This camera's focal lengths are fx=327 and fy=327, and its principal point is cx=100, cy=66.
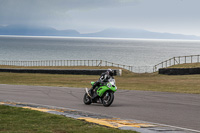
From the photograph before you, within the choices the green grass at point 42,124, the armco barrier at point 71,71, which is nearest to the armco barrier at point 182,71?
the armco barrier at point 71,71

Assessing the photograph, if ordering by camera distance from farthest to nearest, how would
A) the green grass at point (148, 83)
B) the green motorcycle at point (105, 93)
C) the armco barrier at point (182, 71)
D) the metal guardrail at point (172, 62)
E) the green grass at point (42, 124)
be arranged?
the metal guardrail at point (172, 62)
the armco barrier at point (182, 71)
the green grass at point (148, 83)
the green motorcycle at point (105, 93)
the green grass at point (42, 124)

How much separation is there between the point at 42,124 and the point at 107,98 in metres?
4.78

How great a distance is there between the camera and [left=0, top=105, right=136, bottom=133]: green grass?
779 cm

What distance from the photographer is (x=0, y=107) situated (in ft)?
40.3

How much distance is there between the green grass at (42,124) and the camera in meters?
7.79

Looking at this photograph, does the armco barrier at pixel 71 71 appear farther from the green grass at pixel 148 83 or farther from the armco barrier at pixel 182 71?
the armco barrier at pixel 182 71

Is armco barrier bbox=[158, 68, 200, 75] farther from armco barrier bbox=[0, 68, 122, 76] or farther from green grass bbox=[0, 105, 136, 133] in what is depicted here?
green grass bbox=[0, 105, 136, 133]

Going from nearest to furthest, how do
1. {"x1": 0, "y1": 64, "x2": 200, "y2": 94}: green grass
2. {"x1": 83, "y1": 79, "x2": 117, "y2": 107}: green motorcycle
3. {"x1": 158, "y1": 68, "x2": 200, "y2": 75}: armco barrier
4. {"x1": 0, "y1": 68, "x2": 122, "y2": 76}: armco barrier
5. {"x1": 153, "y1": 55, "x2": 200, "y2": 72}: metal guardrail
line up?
1. {"x1": 83, "y1": 79, "x2": 117, "y2": 107}: green motorcycle
2. {"x1": 0, "y1": 64, "x2": 200, "y2": 94}: green grass
3. {"x1": 158, "y1": 68, "x2": 200, "y2": 75}: armco barrier
4. {"x1": 0, "y1": 68, "x2": 122, "y2": 76}: armco barrier
5. {"x1": 153, "y1": 55, "x2": 200, "y2": 72}: metal guardrail

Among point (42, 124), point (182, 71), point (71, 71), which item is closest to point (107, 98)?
point (42, 124)

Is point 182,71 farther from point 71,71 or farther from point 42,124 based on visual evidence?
point 42,124

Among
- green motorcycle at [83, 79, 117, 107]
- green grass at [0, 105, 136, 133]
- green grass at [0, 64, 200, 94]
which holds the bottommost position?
green grass at [0, 64, 200, 94]

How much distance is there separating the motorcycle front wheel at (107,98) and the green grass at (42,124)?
3213 mm

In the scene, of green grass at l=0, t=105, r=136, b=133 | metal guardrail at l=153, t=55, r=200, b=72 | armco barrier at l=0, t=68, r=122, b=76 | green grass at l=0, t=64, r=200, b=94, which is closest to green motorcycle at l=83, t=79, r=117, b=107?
green grass at l=0, t=105, r=136, b=133

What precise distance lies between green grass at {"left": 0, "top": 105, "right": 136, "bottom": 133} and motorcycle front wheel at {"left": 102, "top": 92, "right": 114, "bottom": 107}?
3213mm
